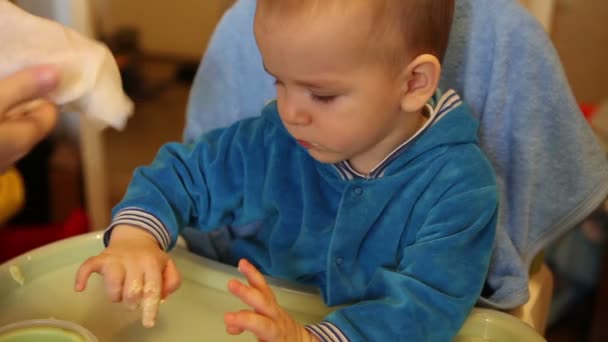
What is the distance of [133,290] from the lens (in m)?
0.57

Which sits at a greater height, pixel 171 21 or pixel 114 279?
pixel 114 279

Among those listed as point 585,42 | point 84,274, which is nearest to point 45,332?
point 84,274

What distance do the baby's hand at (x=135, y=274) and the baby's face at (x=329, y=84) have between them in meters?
0.17

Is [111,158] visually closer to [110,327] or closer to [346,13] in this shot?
[110,327]

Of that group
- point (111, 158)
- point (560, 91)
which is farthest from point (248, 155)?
point (111, 158)

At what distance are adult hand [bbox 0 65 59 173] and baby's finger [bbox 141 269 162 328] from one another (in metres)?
0.15

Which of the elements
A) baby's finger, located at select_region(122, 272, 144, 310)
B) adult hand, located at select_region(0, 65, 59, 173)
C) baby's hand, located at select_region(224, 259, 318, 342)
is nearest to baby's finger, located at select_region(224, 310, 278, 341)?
baby's hand, located at select_region(224, 259, 318, 342)

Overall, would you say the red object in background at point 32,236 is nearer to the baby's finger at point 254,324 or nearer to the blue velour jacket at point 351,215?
the blue velour jacket at point 351,215

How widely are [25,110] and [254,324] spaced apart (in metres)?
0.29

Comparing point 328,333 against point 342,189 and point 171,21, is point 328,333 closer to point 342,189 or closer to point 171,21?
point 342,189

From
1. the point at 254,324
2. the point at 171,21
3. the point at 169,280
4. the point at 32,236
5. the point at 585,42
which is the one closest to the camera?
the point at 254,324

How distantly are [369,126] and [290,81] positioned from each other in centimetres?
8

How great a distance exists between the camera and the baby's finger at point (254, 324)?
498 mm

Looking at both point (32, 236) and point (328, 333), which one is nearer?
point (328, 333)
